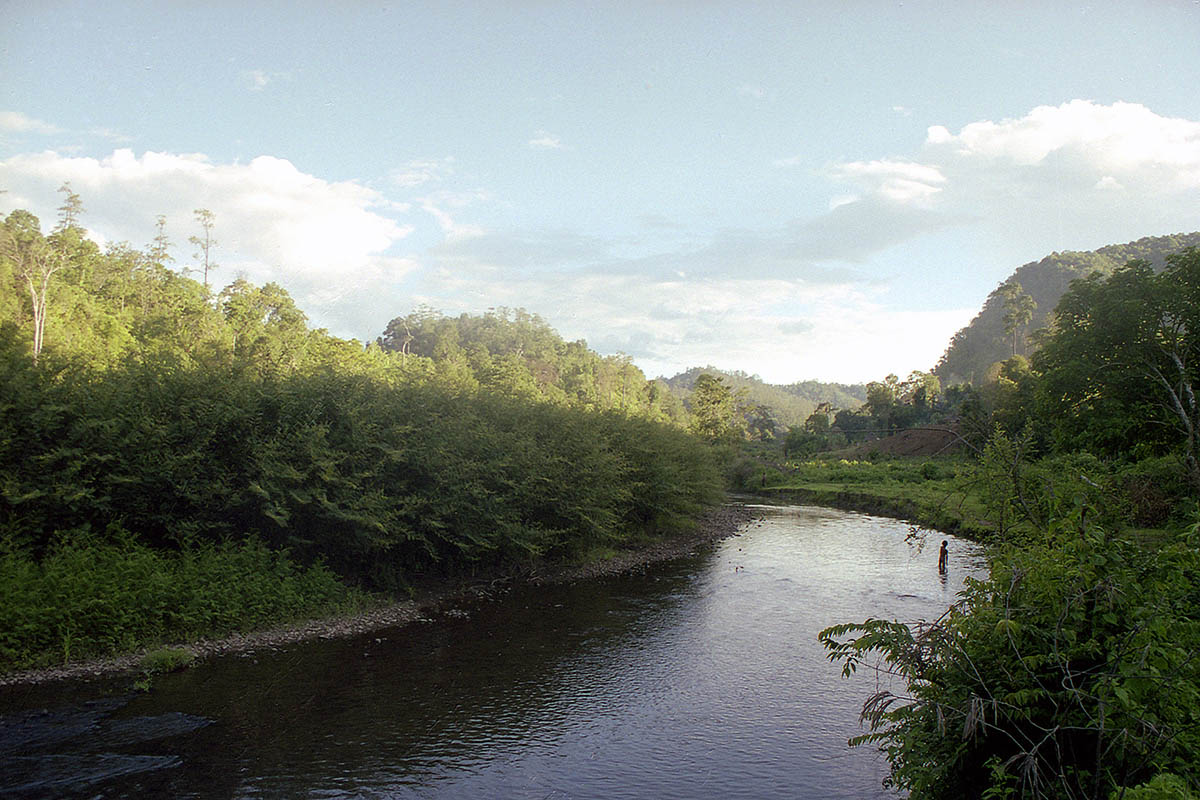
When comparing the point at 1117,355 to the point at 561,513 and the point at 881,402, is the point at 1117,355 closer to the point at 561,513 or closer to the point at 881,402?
the point at 561,513

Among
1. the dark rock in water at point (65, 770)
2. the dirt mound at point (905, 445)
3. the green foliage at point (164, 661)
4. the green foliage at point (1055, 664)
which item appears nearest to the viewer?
the green foliage at point (1055, 664)

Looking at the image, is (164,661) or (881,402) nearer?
(164,661)

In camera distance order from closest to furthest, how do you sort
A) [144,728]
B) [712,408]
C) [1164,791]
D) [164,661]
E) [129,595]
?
[1164,791] → [144,728] → [164,661] → [129,595] → [712,408]

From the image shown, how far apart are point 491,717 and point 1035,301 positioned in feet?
540

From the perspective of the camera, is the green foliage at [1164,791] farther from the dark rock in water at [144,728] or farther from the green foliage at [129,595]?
the green foliage at [129,595]

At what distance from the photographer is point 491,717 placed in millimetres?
12727

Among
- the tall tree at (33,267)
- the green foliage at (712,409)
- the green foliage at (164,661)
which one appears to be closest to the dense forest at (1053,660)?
the green foliage at (164,661)

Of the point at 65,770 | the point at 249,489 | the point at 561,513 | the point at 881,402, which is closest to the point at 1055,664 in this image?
the point at 65,770

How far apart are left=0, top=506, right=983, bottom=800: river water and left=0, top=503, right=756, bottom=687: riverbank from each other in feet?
1.65

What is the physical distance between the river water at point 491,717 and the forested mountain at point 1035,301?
433ft

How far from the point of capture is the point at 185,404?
1731 centimetres

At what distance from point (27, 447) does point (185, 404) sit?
3.13 m

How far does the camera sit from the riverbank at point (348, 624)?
43.7 ft

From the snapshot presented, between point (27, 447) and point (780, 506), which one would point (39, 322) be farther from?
point (780, 506)
